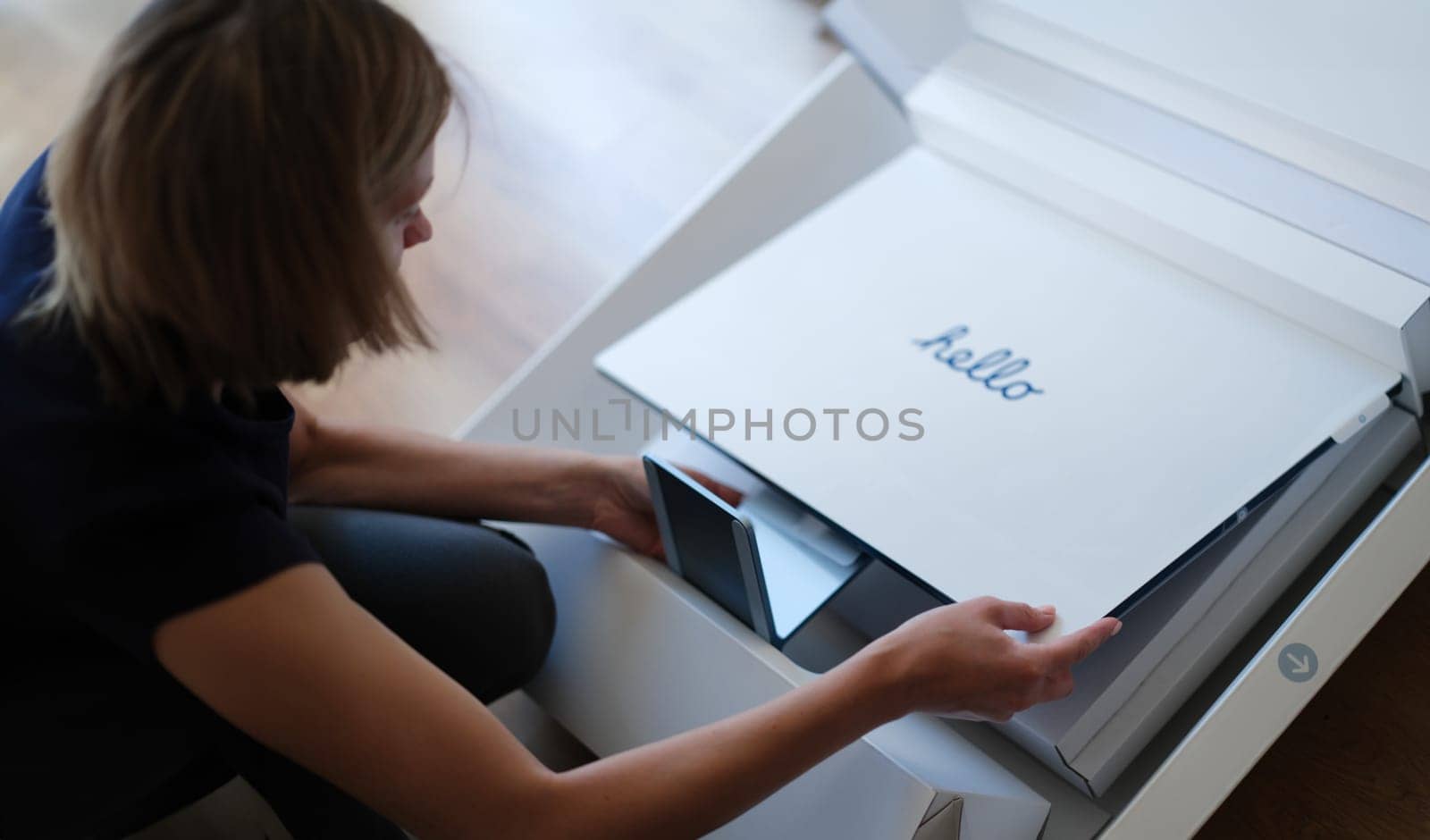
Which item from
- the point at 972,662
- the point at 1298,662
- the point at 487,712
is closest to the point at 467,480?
the point at 487,712

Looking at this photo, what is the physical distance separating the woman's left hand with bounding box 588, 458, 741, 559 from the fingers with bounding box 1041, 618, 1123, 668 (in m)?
0.26

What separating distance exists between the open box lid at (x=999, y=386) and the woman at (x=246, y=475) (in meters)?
0.09

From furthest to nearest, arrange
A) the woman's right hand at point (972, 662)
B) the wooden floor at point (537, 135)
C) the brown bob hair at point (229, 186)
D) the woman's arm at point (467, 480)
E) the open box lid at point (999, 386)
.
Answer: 1. the wooden floor at point (537, 135)
2. the woman's arm at point (467, 480)
3. the open box lid at point (999, 386)
4. the woman's right hand at point (972, 662)
5. the brown bob hair at point (229, 186)

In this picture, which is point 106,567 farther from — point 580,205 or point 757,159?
point 580,205

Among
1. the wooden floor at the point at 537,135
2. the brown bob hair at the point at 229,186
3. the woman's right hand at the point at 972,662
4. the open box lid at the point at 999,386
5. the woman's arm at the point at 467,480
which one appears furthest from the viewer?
the wooden floor at the point at 537,135

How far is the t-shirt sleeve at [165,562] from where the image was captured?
0.55 metres

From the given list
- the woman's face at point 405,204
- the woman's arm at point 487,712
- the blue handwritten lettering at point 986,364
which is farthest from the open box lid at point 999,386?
the woman's face at point 405,204

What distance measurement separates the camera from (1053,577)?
0.75 meters

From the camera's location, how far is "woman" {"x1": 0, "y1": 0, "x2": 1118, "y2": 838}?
534mm

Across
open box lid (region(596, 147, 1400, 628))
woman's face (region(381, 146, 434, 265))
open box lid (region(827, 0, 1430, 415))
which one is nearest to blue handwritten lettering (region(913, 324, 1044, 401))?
open box lid (region(596, 147, 1400, 628))

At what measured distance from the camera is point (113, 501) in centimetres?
54

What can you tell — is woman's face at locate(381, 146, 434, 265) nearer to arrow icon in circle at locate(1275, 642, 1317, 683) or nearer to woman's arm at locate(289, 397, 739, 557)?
woman's arm at locate(289, 397, 739, 557)

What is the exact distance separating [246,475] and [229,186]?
140 millimetres

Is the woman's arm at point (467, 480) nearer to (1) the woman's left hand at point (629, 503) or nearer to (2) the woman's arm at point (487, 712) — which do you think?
(1) the woman's left hand at point (629, 503)
